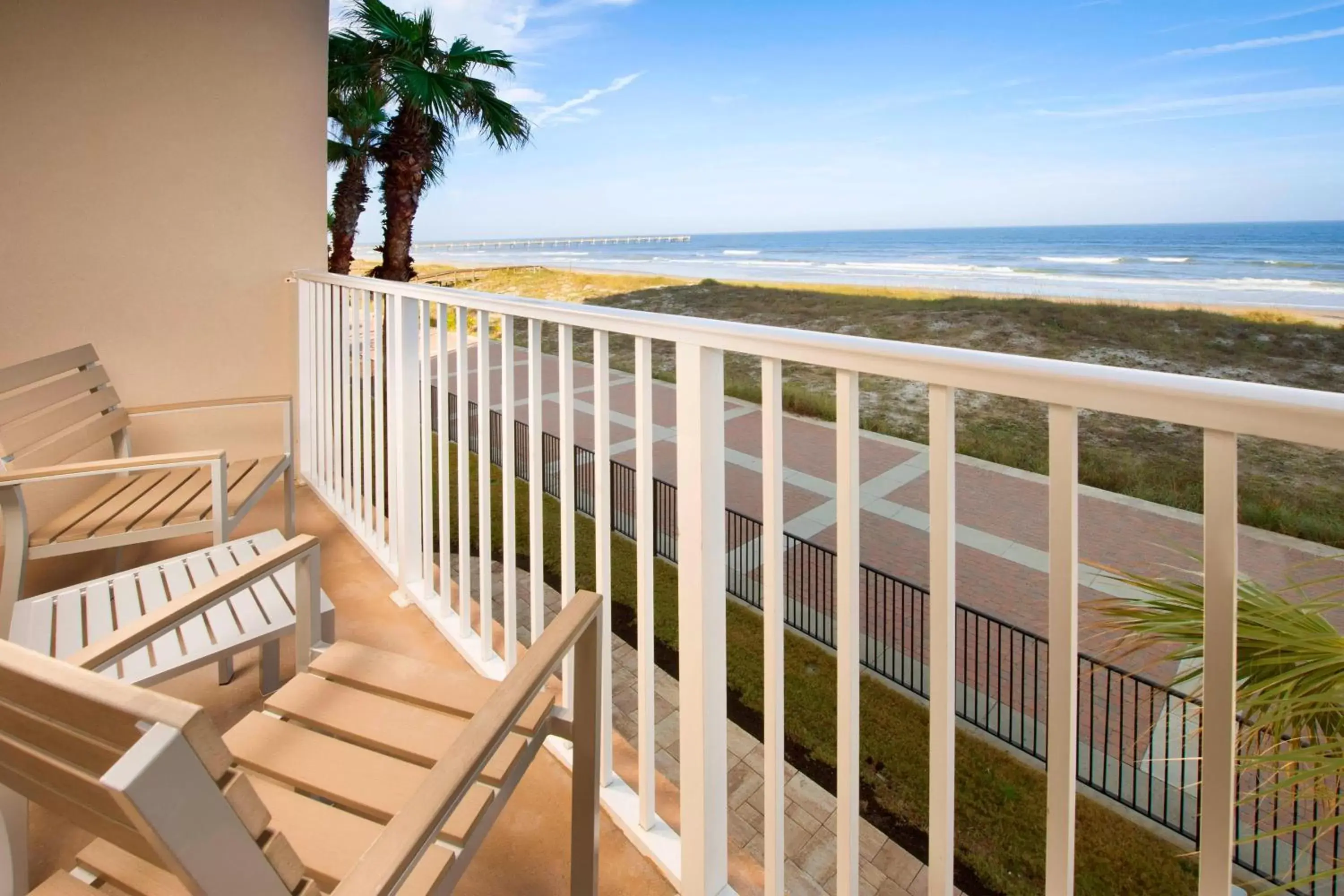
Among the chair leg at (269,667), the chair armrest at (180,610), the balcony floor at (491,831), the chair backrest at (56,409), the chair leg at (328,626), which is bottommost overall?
the balcony floor at (491,831)

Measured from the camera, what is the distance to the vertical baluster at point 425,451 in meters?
2.01

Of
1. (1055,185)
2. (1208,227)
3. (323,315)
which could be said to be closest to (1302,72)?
(1208,227)

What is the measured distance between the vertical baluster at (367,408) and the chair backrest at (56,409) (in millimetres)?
803

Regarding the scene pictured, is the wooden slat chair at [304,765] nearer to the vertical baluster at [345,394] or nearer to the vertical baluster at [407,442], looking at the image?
the vertical baluster at [407,442]

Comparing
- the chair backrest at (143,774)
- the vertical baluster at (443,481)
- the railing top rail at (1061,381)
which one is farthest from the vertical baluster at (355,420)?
the chair backrest at (143,774)

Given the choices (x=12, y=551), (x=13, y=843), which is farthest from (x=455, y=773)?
(x=12, y=551)

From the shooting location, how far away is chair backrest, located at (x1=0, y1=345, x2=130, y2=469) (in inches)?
83.4

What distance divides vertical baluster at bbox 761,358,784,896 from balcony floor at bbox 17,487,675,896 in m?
0.27

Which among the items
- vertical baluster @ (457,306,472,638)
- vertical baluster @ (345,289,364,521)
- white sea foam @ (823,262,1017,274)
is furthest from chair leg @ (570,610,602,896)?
white sea foam @ (823,262,1017,274)

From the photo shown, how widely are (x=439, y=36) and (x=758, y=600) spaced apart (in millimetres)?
7211

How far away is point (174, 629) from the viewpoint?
118 cm

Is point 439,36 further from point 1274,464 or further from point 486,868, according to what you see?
point 1274,464

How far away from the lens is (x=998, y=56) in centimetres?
3878

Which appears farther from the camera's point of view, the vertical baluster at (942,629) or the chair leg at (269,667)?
the chair leg at (269,667)
